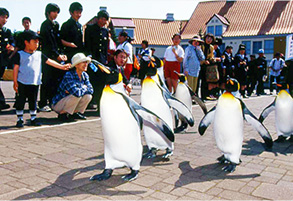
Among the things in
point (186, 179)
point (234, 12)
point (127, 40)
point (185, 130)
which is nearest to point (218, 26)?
point (234, 12)

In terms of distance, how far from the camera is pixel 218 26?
33.7 m

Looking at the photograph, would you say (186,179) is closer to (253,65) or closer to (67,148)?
(67,148)

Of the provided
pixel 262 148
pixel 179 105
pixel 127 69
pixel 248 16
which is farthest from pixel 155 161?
pixel 248 16

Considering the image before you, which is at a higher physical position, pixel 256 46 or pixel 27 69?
pixel 256 46

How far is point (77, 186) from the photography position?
316 cm

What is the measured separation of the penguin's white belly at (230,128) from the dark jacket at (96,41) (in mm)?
4138

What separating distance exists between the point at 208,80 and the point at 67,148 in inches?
258

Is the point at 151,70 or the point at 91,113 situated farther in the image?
the point at 91,113

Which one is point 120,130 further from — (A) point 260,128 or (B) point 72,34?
(B) point 72,34

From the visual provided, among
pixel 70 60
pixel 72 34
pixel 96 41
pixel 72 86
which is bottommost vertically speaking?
pixel 72 86

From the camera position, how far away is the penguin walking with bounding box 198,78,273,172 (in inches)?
147

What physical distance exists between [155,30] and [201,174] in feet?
128

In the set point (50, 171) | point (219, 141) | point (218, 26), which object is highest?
point (218, 26)

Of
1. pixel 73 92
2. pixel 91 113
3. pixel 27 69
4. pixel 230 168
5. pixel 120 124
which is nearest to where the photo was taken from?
pixel 120 124
